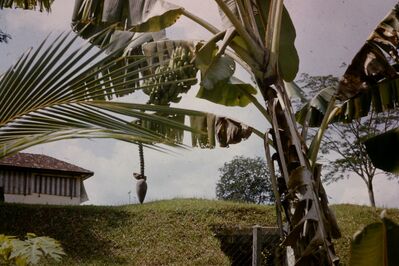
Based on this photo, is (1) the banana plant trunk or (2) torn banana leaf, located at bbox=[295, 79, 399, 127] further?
(2) torn banana leaf, located at bbox=[295, 79, 399, 127]

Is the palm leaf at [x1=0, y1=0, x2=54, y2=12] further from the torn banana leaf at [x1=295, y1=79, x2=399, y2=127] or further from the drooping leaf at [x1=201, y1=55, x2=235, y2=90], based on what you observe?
the torn banana leaf at [x1=295, y1=79, x2=399, y2=127]

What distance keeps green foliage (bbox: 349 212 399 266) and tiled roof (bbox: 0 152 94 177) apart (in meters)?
15.2

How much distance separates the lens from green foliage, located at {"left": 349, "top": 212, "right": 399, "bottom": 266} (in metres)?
2.10

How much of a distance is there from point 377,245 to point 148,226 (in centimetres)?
847

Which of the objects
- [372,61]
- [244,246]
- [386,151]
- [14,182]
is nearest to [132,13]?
[372,61]

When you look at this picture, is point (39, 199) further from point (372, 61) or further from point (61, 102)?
point (61, 102)

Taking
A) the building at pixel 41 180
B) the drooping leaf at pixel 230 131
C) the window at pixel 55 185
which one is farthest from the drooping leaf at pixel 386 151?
the window at pixel 55 185

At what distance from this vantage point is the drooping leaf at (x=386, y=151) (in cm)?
457

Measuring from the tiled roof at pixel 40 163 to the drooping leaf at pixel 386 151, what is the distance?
1333 centimetres

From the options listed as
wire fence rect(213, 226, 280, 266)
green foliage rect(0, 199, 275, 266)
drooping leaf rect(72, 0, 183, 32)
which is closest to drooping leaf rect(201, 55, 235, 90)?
drooping leaf rect(72, 0, 183, 32)

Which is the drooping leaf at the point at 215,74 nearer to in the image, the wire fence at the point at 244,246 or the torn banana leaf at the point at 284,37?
the torn banana leaf at the point at 284,37

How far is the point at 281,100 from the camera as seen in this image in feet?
14.0

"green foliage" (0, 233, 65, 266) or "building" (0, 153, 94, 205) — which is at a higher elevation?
"building" (0, 153, 94, 205)

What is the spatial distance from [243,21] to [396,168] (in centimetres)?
173
